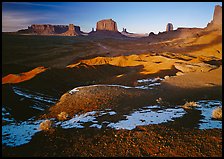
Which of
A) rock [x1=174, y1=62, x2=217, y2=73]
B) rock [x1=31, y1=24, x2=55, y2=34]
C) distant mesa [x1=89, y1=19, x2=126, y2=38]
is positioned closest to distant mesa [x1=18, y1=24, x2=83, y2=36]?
rock [x1=31, y1=24, x2=55, y2=34]

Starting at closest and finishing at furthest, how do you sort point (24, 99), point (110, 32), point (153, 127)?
point (153, 127) → point (24, 99) → point (110, 32)

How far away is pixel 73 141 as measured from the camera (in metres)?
5.68

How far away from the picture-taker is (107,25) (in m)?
164

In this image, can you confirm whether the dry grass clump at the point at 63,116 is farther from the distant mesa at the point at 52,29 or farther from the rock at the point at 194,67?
the distant mesa at the point at 52,29

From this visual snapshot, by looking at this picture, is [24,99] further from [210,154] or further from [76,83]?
[210,154]

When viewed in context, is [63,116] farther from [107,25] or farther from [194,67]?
[107,25]

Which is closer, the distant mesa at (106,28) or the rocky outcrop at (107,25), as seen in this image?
the distant mesa at (106,28)

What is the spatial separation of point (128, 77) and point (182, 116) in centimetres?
1120

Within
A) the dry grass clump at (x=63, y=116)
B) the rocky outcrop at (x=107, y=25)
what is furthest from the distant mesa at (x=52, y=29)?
the dry grass clump at (x=63, y=116)

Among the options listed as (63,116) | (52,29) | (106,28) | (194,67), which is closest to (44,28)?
(52,29)

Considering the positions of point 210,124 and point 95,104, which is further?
point 95,104

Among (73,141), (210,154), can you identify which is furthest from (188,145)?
(73,141)

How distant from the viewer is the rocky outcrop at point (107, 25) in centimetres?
16125

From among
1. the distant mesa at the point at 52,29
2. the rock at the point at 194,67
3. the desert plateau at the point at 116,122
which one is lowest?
the desert plateau at the point at 116,122
